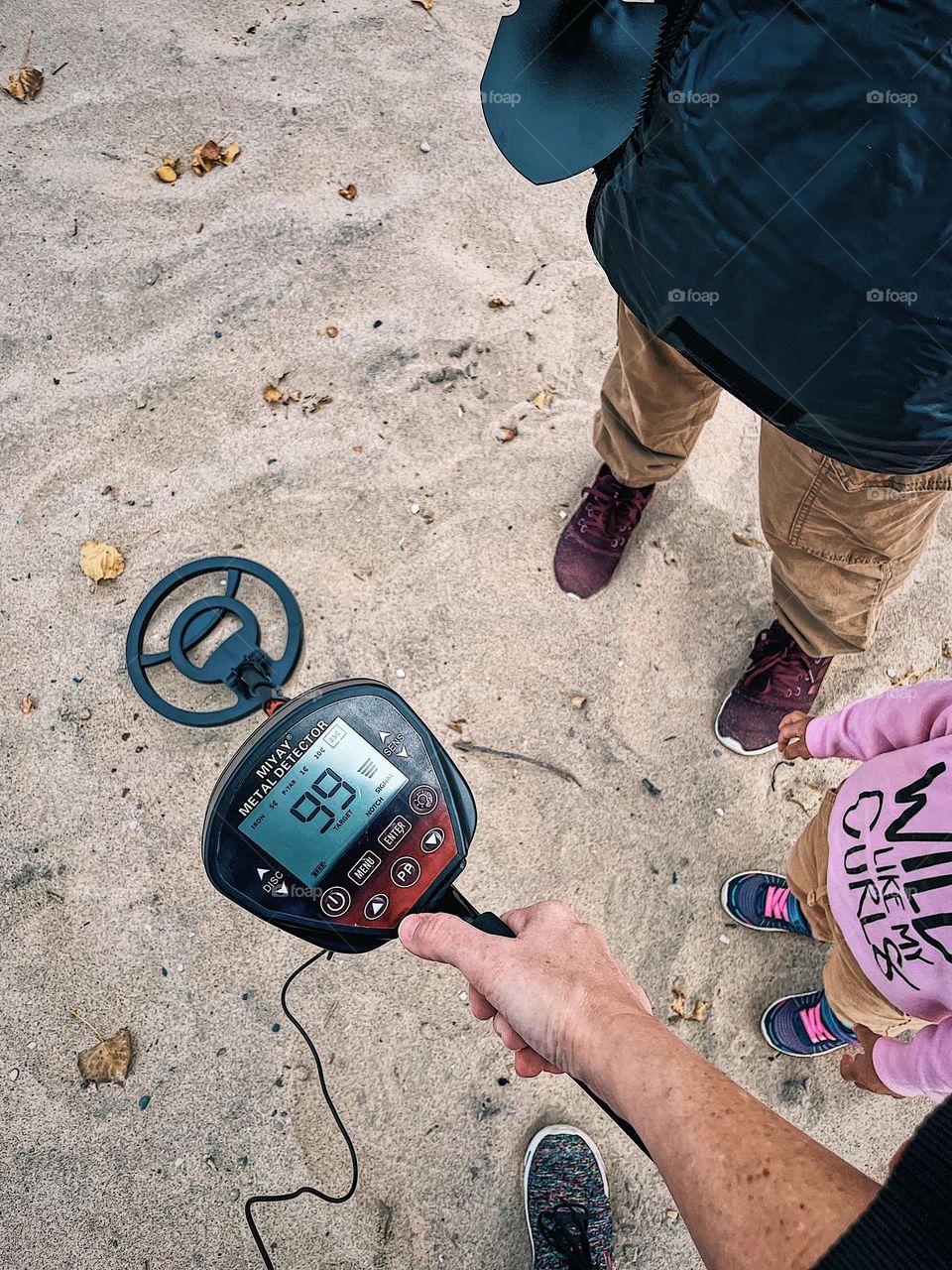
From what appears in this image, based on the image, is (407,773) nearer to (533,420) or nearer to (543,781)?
(543,781)

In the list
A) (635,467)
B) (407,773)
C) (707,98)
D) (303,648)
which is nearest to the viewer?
(707,98)

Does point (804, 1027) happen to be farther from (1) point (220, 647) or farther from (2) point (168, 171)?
(2) point (168, 171)

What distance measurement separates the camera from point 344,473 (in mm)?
2074

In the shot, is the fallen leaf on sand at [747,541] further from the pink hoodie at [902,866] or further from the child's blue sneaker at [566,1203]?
the child's blue sneaker at [566,1203]

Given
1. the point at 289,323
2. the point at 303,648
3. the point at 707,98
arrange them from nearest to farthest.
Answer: the point at 707,98 < the point at 303,648 < the point at 289,323

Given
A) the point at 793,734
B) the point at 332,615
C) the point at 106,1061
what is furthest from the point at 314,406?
the point at 106,1061

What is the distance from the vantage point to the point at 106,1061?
65.7 inches

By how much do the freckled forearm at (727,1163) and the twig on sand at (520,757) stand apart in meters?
0.99

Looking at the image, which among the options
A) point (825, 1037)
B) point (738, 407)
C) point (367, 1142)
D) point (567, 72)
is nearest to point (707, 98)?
point (567, 72)

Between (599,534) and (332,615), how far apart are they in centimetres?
69

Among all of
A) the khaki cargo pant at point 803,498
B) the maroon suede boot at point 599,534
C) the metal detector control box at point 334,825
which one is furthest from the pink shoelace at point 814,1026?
the maroon suede boot at point 599,534

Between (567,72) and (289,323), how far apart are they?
1394 millimetres

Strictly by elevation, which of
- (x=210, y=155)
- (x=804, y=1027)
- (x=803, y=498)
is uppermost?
(x=803, y=498)

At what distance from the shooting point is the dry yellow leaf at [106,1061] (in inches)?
65.6
